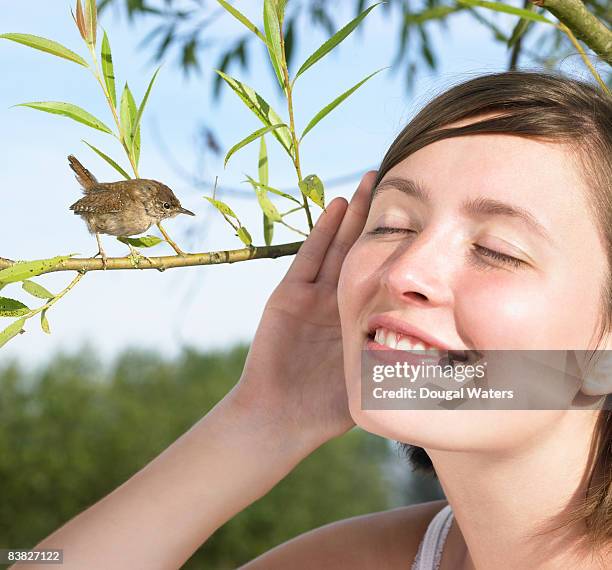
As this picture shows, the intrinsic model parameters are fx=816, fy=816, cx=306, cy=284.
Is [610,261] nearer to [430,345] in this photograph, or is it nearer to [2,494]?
[430,345]

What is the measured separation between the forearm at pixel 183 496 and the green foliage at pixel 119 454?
14.5 feet

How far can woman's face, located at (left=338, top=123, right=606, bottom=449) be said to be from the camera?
29.4 inches

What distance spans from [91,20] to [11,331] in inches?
13.0

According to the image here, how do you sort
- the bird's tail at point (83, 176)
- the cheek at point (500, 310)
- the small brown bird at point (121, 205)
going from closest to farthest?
1. the cheek at point (500, 310)
2. the small brown bird at point (121, 205)
3. the bird's tail at point (83, 176)

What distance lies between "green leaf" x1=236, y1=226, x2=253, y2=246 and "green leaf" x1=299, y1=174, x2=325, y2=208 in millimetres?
80

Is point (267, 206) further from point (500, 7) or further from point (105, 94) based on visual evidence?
point (500, 7)

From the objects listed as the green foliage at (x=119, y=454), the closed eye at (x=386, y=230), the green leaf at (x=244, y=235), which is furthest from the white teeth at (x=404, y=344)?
the green foliage at (x=119, y=454)

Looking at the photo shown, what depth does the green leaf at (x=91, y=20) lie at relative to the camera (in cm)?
84

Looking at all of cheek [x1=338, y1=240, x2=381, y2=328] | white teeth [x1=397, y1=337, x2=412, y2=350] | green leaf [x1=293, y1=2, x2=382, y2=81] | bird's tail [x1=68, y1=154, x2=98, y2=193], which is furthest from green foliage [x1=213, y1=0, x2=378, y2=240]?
bird's tail [x1=68, y1=154, x2=98, y2=193]

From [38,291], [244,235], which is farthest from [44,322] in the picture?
[244,235]

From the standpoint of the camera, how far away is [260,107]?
89 cm

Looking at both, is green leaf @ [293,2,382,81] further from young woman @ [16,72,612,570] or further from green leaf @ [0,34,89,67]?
green leaf @ [0,34,89,67]

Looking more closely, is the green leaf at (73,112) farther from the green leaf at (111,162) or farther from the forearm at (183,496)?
the forearm at (183,496)

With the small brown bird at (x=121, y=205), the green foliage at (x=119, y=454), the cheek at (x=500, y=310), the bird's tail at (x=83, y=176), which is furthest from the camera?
the green foliage at (x=119, y=454)
